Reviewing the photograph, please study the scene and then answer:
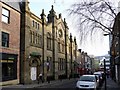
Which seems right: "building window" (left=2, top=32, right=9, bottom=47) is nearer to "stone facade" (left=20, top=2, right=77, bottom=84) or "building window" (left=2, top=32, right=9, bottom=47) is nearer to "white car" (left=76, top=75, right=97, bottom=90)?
"stone facade" (left=20, top=2, right=77, bottom=84)

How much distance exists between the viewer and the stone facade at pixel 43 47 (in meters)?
41.8

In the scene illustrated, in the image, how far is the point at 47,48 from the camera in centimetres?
5497

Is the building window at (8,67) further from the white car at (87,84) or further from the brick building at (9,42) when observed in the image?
the white car at (87,84)

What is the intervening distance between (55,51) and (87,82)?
34528mm

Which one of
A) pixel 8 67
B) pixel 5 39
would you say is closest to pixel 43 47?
pixel 8 67

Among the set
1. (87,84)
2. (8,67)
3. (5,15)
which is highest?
(5,15)

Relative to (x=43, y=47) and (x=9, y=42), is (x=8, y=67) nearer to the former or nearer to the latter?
(x=9, y=42)

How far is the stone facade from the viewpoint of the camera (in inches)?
1644

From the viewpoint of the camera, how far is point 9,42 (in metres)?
37.3

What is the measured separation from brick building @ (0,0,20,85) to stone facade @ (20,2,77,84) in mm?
1288

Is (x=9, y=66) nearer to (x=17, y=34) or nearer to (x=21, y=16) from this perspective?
(x=17, y=34)

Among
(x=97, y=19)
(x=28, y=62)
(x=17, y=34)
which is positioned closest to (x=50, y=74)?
(x=28, y=62)

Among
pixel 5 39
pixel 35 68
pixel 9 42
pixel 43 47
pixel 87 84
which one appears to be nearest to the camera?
pixel 87 84

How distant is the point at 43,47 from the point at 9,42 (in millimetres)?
14717
